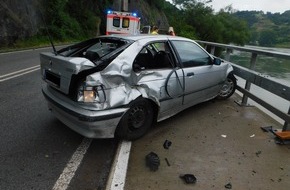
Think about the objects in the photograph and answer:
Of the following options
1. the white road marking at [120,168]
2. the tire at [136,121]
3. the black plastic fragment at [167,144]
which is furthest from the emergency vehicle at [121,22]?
the white road marking at [120,168]

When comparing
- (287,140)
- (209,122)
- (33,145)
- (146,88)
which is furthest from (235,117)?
(33,145)

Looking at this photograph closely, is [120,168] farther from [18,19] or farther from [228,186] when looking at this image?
[18,19]

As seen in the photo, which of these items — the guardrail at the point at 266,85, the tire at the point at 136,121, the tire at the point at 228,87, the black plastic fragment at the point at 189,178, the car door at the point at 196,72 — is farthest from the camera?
the tire at the point at 228,87

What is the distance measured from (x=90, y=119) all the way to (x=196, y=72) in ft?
7.74

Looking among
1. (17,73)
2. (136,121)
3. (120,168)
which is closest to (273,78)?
(136,121)

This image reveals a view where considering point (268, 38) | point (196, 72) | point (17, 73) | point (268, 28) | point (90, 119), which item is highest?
point (268, 28)

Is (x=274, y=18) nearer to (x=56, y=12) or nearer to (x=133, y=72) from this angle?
(x=56, y=12)

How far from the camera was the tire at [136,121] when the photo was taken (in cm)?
386

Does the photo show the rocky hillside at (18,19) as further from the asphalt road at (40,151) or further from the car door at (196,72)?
the car door at (196,72)

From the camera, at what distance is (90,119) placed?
11.5 feet

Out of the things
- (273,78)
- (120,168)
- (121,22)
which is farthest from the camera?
(121,22)

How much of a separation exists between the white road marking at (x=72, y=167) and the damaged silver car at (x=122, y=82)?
292 mm

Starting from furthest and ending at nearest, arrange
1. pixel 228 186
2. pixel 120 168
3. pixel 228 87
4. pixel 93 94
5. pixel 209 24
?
pixel 209 24
pixel 228 87
pixel 93 94
pixel 120 168
pixel 228 186

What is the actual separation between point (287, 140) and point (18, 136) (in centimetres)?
416
